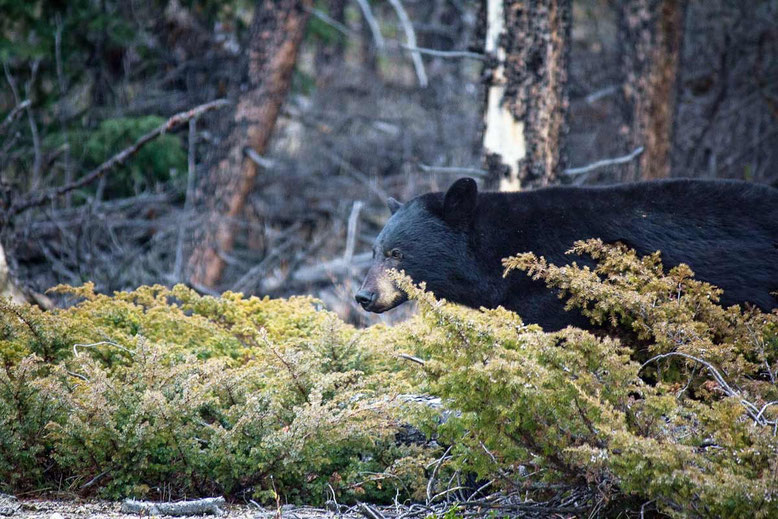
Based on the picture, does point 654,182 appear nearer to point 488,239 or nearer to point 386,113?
point 488,239

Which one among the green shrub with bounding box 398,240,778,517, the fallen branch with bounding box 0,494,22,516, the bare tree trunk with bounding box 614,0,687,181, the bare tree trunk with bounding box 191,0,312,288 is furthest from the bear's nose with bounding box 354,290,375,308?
the bare tree trunk with bounding box 614,0,687,181

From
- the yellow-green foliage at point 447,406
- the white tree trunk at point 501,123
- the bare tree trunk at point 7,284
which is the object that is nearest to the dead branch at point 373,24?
the white tree trunk at point 501,123

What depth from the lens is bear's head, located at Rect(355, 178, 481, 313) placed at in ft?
16.1

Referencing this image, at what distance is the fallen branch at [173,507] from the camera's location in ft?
10.4

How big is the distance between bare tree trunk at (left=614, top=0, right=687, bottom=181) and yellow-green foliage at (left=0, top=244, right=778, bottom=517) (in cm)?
631

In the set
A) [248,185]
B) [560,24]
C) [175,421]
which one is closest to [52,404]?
[175,421]

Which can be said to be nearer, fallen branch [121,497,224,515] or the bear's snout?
fallen branch [121,497,224,515]

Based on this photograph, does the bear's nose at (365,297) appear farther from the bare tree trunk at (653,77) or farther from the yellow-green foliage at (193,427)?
the bare tree trunk at (653,77)

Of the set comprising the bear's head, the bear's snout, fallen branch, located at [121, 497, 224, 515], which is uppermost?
the bear's head

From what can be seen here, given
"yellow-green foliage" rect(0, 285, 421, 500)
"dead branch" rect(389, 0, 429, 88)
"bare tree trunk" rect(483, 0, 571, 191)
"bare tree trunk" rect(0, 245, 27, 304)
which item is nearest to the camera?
"yellow-green foliage" rect(0, 285, 421, 500)

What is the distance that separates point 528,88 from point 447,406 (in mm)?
4255

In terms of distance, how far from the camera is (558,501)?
322 cm

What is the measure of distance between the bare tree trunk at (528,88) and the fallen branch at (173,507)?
4242 millimetres

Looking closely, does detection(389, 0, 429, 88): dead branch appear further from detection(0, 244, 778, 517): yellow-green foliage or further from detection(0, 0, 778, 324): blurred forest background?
detection(0, 244, 778, 517): yellow-green foliage
